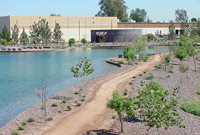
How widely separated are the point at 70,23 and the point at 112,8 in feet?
122

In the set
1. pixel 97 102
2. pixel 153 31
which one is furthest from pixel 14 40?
pixel 97 102

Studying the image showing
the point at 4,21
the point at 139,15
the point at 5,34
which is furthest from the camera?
the point at 139,15

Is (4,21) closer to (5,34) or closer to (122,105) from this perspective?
(5,34)

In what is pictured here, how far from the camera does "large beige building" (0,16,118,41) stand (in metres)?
85.8

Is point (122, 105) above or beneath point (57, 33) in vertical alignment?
beneath

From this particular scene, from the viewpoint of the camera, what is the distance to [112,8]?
126375 millimetres

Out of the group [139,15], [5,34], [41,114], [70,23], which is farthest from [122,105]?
[139,15]

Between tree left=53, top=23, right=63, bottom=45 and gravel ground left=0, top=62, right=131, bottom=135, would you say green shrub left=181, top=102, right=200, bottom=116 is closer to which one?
gravel ground left=0, top=62, right=131, bottom=135

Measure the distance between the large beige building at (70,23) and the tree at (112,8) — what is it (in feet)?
88.3

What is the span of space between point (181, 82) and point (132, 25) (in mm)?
79028

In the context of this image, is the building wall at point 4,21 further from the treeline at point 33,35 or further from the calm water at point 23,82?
the calm water at point 23,82

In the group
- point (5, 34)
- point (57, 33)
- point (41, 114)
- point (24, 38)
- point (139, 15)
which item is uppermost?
point (139, 15)

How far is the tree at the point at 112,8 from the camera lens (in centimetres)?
12625

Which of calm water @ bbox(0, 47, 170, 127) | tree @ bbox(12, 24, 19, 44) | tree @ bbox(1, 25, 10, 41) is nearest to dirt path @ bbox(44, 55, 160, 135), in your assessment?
calm water @ bbox(0, 47, 170, 127)
